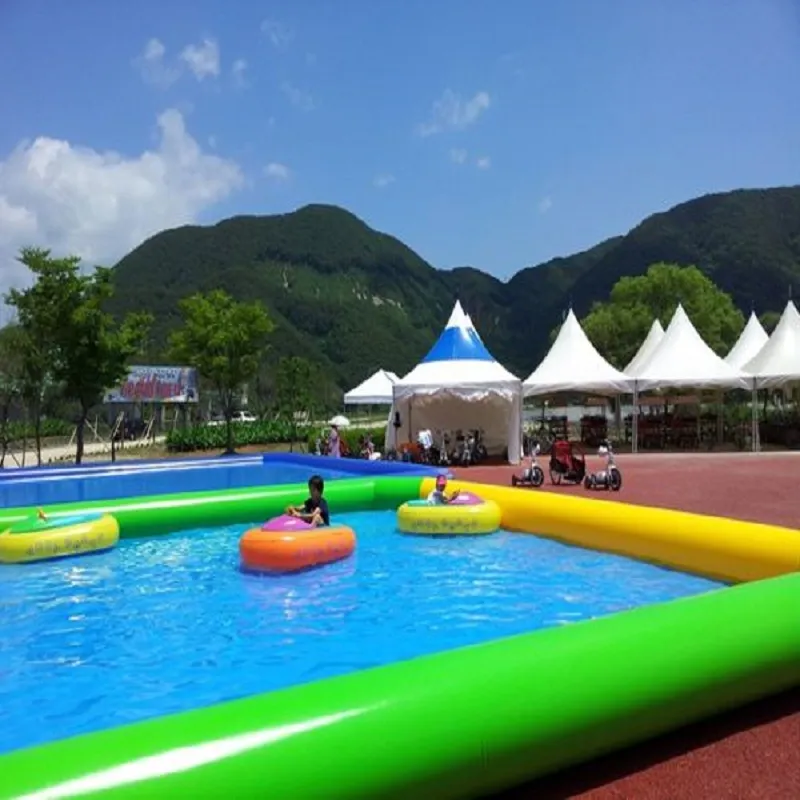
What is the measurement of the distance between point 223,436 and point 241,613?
20207mm

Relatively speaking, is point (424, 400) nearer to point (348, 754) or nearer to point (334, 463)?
point (334, 463)

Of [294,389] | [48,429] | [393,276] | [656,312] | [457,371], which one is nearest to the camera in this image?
[457,371]

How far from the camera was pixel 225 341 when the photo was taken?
24016 millimetres

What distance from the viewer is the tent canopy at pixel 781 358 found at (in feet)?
64.5

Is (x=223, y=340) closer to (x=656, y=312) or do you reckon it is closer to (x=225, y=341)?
(x=225, y=341)

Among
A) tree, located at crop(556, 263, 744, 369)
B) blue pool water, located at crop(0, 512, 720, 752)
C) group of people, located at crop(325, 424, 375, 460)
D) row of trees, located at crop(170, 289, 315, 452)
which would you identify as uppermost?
tree, located at crop(556, 263, 744, 369)

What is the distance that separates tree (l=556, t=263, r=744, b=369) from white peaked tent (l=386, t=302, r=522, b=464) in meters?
19.7

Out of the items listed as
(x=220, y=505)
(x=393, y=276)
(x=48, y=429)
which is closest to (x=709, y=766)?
(x=220, y=505)

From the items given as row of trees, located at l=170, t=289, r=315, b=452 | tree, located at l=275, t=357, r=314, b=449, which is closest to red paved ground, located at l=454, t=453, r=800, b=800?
row of trees, located at l=170, t=289, r=315, b=452

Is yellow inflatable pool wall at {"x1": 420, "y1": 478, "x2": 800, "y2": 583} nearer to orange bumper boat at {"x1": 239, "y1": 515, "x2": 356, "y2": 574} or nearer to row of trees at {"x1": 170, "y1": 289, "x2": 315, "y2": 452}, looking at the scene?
orange bumper boat at {"x1": 239, "y1": 515, "x2": 356, "y2": 574}

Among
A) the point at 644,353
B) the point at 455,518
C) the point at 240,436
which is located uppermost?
the point at 644,353

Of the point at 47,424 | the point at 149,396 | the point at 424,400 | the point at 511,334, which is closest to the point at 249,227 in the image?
the point at 511,334

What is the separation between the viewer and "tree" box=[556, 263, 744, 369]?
38188 millimetres

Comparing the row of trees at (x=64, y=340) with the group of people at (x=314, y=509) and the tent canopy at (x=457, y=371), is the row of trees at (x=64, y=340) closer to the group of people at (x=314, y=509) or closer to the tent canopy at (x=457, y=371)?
the tent canopy at (x=457, y=371)
